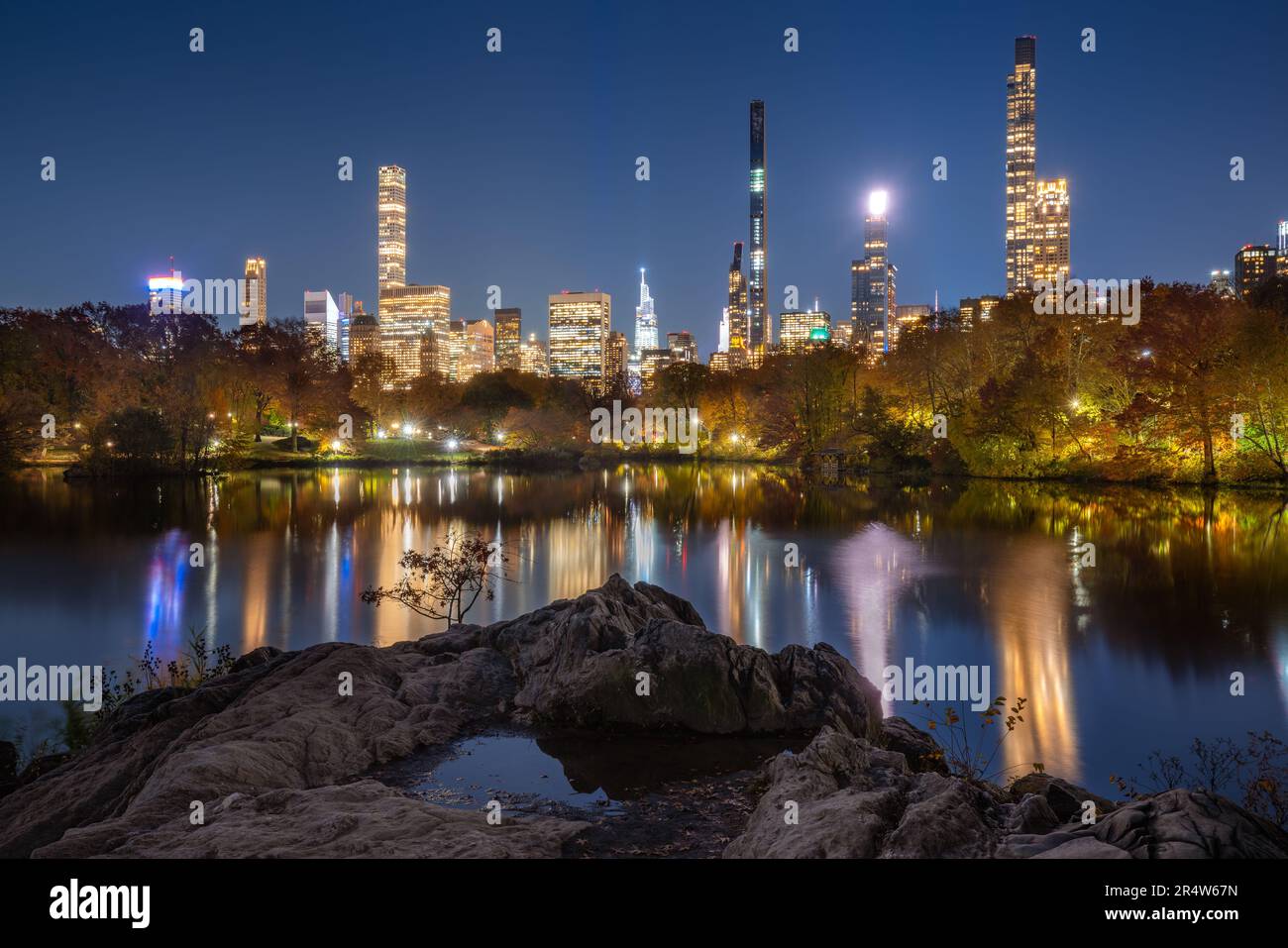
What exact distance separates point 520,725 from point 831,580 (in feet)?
43.0

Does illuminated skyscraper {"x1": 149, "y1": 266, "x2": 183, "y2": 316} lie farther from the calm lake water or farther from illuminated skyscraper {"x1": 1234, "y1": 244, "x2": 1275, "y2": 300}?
illuminated skyscraper {"x1": 1234, "y1": 244, "x2": 1275, "y2": 300}

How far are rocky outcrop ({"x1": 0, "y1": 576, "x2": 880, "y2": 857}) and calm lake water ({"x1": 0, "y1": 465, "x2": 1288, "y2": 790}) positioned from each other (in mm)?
2940

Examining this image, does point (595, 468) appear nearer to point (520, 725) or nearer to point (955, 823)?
point (520, 725)

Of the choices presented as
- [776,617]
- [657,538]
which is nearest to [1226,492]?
[657,538]

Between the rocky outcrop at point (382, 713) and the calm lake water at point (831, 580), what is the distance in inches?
116

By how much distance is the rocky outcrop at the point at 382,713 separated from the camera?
233 inches

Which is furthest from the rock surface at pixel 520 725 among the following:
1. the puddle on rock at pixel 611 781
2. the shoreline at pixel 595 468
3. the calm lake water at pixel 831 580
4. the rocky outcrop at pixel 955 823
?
the shoreline at pixel 595 468

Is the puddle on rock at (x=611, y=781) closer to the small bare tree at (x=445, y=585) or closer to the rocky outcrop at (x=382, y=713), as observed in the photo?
the rocky outcrop at (x=382, y=713)

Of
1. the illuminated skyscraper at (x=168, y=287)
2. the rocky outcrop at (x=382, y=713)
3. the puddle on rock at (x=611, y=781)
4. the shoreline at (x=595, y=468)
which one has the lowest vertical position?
the puddle on rock at (x=611, y=781)

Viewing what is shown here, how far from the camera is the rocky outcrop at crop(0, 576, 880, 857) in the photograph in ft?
19.5

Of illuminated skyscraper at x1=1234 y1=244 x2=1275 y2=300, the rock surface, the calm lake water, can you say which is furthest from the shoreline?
illuminated skyscraper at x1=1234 y1=244 x2=1275 y2=300

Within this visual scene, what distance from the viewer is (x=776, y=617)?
17.0 meters
